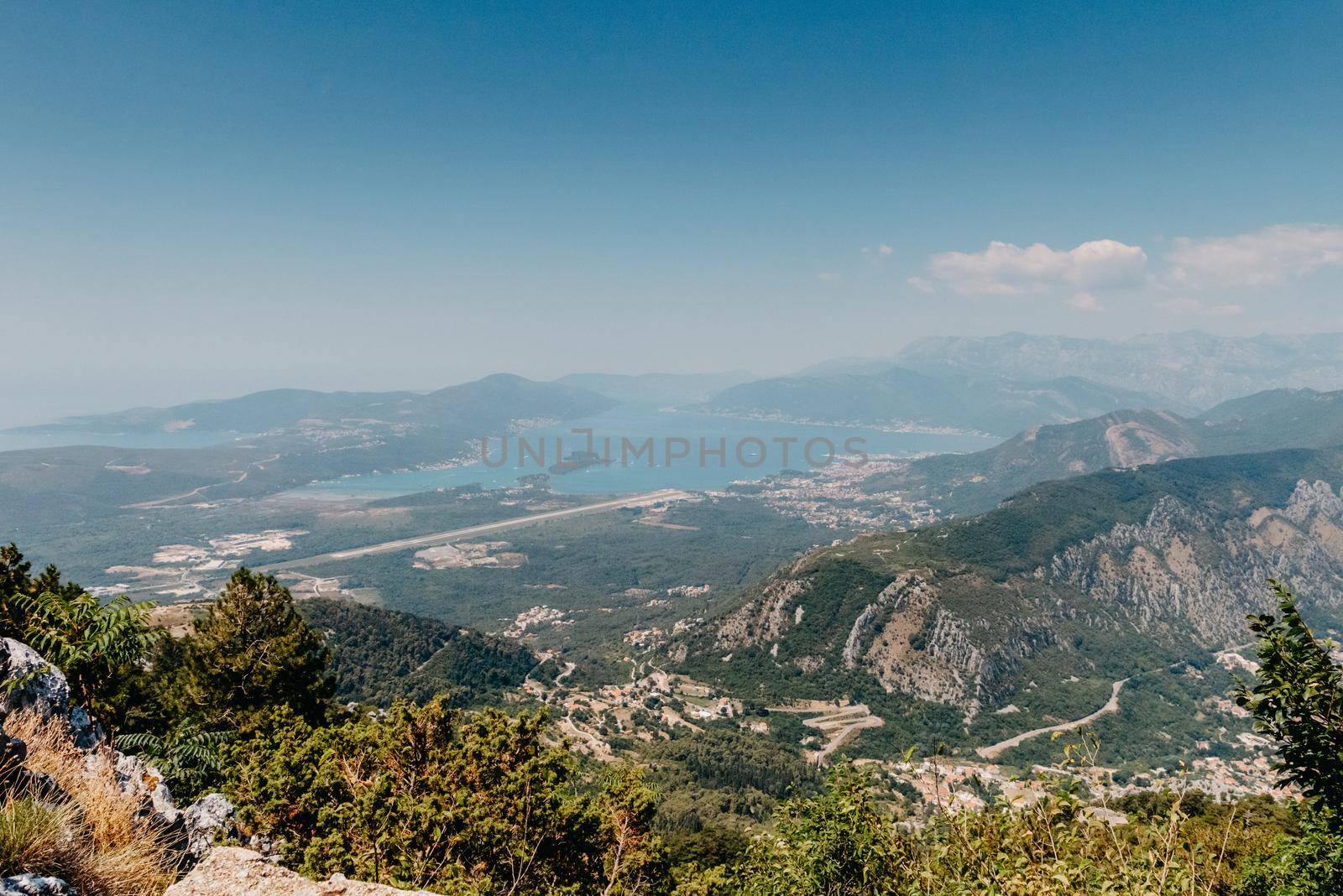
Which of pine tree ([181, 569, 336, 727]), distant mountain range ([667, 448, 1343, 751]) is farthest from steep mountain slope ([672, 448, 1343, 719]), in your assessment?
pine tree ([181, 569, 336, 727])

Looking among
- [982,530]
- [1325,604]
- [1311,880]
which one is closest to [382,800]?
[1311,880]

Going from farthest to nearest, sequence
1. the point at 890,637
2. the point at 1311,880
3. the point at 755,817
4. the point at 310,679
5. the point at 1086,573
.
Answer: the point at 1086,573
the point at 890,637
the point at 755,817
the point at 310,679
the point at 1311,880

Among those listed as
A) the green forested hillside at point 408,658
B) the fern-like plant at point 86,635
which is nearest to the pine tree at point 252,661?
the fern-like plant at point 86,635

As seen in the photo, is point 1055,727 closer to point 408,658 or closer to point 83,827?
point 408,658

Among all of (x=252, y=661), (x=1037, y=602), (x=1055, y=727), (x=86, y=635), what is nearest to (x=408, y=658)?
(x=252, y=661)

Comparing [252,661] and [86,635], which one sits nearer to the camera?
[86,635]

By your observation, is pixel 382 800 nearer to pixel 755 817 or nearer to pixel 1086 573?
pixel 755 817

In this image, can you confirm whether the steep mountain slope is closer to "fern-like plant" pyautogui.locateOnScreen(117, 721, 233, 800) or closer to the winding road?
the winding road
